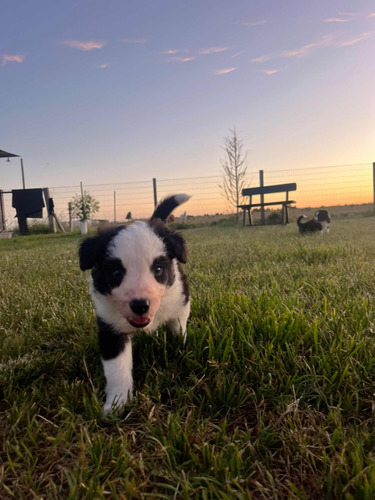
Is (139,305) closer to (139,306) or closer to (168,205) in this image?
(139,306)

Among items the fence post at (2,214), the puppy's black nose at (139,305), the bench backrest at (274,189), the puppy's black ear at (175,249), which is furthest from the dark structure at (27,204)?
the puppy's black nose at (139,305)

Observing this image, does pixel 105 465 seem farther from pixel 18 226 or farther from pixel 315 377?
A: pixel 18 226

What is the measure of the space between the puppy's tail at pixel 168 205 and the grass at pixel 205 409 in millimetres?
784

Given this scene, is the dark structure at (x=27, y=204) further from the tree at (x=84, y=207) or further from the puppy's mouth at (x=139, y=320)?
the puppy's mouth at (x=139, y=320)

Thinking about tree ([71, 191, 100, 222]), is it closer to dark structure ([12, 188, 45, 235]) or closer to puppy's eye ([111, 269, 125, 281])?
dark structure ([12, 188, 45, 235])

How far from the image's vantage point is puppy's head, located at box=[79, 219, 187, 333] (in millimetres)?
1578

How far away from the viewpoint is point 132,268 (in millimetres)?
1713

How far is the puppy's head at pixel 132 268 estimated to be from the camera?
1578 millimetres

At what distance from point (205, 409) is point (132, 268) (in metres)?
0.75

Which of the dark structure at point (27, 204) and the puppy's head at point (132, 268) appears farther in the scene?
the dark structure at point (27, 204)

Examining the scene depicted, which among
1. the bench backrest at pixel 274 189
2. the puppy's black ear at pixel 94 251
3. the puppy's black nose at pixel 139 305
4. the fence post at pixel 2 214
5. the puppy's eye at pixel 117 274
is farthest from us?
the bench backrest at pixel 274 189

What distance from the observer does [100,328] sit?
1877mm

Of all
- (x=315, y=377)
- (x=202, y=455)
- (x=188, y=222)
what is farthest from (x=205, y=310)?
(x=188, y=222)

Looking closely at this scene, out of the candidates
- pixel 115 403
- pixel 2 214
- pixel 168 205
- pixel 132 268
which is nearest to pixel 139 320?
pixel 132 268
